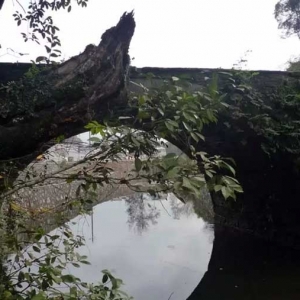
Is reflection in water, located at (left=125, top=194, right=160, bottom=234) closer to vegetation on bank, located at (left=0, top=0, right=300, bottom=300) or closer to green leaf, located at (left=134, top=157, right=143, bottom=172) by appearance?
vegetation on bank, located at (left=0, top=0, right=300, bottom=300)

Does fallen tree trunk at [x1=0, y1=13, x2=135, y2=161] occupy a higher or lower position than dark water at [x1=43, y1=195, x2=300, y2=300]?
higher

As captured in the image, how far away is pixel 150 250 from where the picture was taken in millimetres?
6238

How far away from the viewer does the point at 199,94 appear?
1410mm

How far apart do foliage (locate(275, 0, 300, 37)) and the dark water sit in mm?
8462

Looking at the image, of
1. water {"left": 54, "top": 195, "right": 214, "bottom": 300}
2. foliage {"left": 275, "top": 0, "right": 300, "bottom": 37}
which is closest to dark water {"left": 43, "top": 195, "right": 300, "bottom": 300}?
water {"left": 54, "top": 195, "right": 214, "bottom": 300}

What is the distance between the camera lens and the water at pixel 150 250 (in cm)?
464

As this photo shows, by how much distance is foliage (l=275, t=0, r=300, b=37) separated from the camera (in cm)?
1359

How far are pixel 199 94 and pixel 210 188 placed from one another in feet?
1.08

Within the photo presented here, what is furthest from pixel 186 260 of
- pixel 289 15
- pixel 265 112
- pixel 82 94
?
pixel 289 15

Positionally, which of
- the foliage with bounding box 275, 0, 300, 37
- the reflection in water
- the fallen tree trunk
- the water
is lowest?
the reflection in water

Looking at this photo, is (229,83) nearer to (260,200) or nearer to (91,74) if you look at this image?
(260,200)

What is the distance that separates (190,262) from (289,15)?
11.0 meters

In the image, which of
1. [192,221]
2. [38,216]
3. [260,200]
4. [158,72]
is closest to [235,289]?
[260,200]

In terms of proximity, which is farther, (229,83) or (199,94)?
(229,83)
